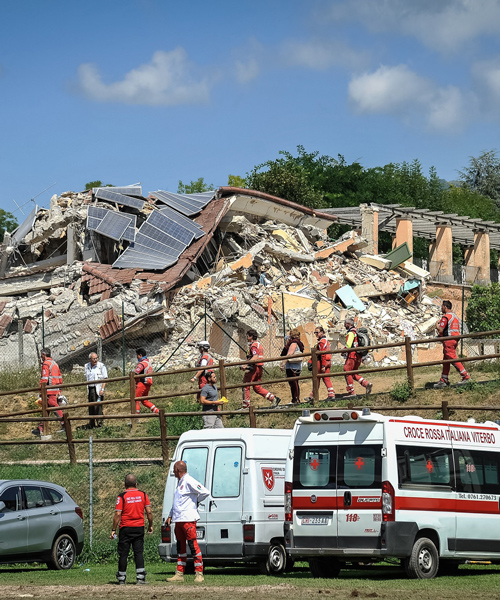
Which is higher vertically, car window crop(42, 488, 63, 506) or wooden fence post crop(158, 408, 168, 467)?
wooden fence post crop(158, 408, 168, 467)

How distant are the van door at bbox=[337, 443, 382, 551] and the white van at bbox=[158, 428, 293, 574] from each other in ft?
4.92

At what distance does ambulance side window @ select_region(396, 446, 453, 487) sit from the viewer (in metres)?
12.1

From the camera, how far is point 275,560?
43.8 feet

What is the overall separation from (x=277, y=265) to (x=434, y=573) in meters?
24.4

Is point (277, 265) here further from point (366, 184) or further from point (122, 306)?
point (366, 184)

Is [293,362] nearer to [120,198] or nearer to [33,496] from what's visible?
[33,496]

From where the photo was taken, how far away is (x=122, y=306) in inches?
1166

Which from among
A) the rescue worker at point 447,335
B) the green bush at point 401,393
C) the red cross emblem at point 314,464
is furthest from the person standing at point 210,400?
the red cross emblem at point 314,464

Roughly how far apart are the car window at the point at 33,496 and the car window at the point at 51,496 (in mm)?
87

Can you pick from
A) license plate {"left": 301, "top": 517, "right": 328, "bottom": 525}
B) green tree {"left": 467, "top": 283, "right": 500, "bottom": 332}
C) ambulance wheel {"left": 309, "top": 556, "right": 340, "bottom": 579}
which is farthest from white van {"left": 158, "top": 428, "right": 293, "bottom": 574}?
green tree {"left": 467, "top": 283, "right": 500, "bottom": 332}

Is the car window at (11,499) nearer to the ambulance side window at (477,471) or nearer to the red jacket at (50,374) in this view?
the ambulance side window at (477,471)

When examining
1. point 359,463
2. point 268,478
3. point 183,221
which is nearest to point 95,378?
point 268,478

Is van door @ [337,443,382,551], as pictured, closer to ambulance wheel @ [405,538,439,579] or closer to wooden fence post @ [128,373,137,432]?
ambulance wheel @ [405,538,439,579]

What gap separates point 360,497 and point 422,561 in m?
1.13
